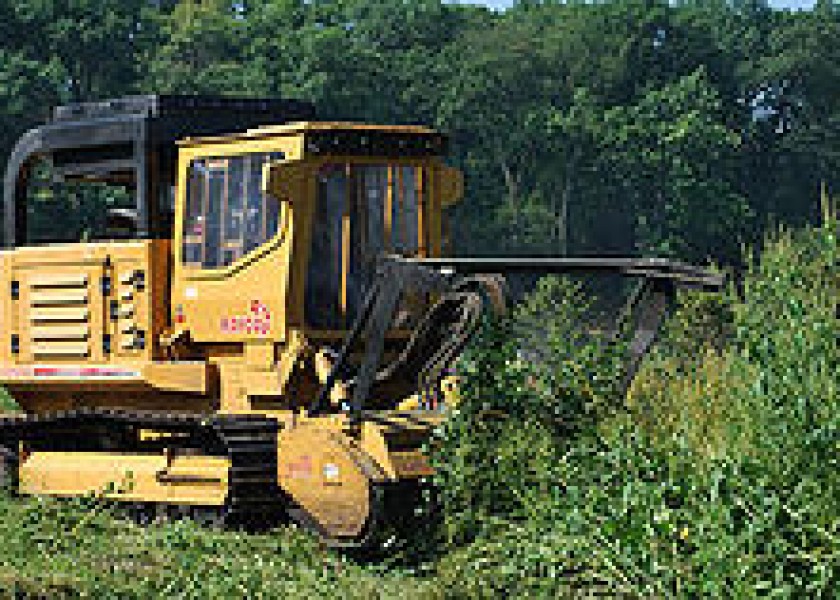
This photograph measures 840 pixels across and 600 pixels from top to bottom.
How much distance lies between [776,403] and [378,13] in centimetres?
8021

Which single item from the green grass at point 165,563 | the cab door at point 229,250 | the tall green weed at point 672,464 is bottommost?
the green grass at point 165,563

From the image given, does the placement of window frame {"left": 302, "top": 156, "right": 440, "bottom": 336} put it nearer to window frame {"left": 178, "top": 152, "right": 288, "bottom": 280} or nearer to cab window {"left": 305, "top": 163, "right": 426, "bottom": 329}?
cab window {"left": 305, "top": 163, "right": 426, "bottom": 329}

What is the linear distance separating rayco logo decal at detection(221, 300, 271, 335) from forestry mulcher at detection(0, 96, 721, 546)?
0.07 feet

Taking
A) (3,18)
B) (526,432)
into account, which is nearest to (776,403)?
(526,432)

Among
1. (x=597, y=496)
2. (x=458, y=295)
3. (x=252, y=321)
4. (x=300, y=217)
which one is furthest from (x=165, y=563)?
(x=300, y=217)

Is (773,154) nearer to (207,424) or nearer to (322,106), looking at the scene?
(322,106)

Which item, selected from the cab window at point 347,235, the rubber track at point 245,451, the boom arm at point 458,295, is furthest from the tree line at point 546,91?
the boom arm at point 458,295

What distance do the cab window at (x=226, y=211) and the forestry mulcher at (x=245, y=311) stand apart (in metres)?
0.02

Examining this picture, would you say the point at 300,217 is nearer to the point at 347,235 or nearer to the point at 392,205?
the point at 347,235

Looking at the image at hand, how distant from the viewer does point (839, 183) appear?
82.6m

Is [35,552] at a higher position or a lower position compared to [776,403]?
lower

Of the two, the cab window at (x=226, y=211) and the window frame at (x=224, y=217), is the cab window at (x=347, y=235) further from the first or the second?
the cab window at (x=226, y=211)

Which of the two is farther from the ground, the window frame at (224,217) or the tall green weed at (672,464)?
the window frame at (224,217)

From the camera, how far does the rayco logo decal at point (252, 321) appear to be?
1509 centimetres
